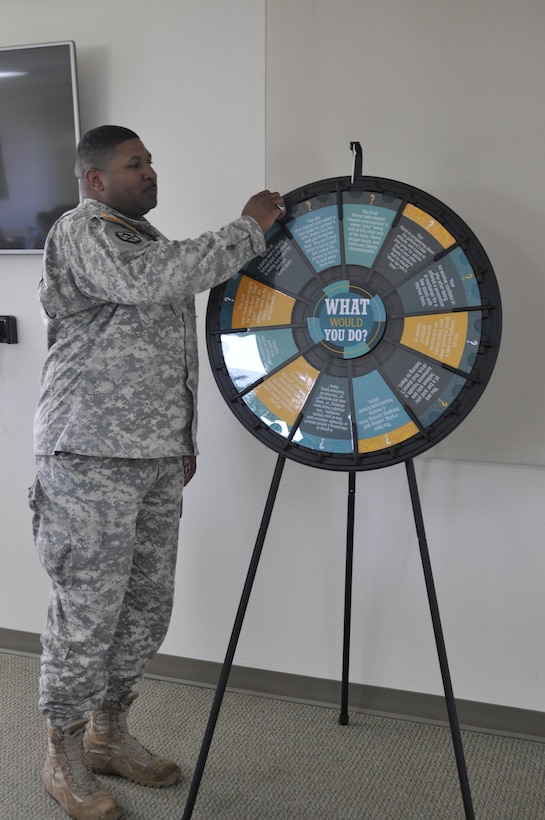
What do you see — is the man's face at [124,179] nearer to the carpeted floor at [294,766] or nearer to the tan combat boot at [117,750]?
the tan combat boot at [117,750]

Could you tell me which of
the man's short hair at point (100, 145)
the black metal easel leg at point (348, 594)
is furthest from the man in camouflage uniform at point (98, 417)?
the black metal easel leg at point (348, 594)

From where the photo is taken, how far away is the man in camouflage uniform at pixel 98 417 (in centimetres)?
176

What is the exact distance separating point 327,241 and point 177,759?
4.70 feet

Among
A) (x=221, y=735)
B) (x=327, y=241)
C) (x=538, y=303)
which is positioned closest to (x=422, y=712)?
(x=221, y=735)

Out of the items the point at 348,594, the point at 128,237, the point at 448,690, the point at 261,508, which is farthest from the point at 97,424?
the point at 448,690

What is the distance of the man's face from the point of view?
1.81 meters

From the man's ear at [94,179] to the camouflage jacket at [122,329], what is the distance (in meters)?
0.04

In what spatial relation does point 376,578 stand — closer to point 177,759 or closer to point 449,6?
point 177,759

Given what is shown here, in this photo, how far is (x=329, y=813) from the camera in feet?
6.14

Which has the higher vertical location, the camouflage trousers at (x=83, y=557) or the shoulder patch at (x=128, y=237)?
the shoulder patch at (x=128, y=237)

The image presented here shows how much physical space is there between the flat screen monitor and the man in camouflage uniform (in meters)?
0.54

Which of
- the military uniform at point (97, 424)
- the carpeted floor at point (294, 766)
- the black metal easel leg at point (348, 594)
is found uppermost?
the military uniform at point (97, 424)

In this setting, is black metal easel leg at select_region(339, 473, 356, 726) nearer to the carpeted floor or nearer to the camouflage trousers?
A: the carpeted floor

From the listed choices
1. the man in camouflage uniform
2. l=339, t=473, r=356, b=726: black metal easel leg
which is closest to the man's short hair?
the man in camouflage uniform
